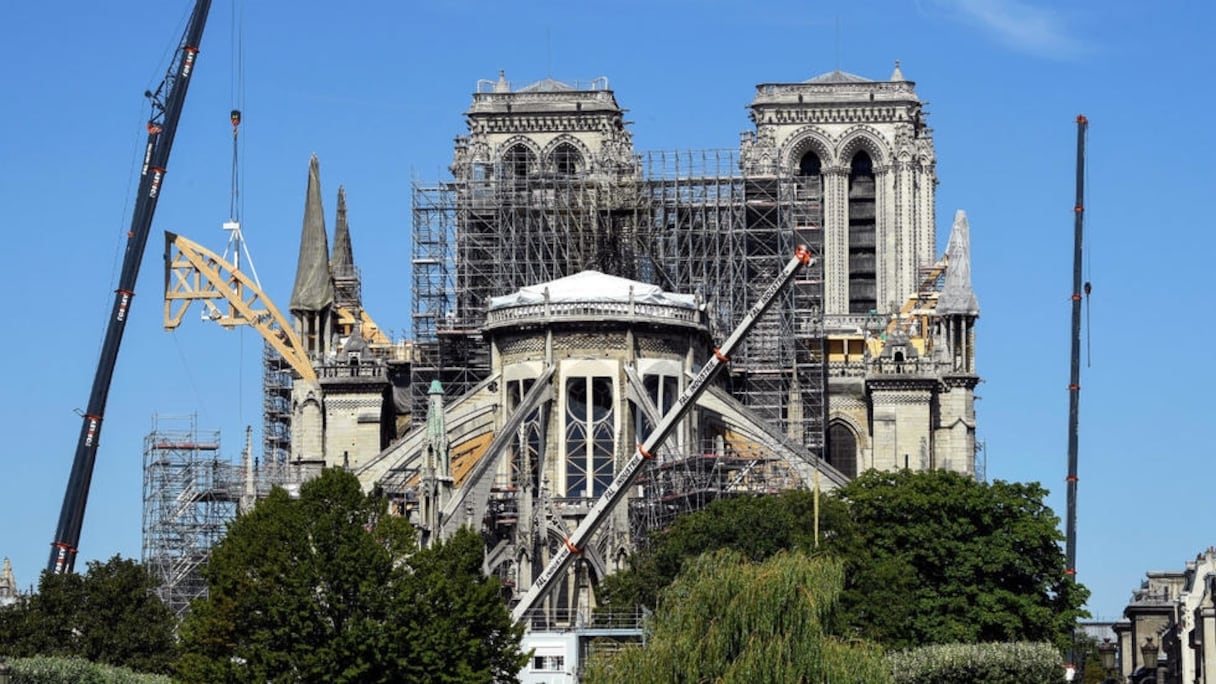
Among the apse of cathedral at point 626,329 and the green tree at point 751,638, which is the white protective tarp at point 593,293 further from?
the green tree at point 751,638

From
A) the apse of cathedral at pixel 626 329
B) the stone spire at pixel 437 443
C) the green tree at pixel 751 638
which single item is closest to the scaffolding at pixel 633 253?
the apse of cathedral at pixel 626 329

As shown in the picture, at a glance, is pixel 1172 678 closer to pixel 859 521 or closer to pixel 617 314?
pixel 859 521

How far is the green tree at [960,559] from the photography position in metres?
118

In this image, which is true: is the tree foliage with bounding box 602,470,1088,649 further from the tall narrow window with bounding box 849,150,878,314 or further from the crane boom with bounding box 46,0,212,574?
→ the tall narrow window with bounding box 849,150,878,314

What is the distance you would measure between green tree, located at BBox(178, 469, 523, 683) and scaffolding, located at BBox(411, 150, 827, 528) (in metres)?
53.8

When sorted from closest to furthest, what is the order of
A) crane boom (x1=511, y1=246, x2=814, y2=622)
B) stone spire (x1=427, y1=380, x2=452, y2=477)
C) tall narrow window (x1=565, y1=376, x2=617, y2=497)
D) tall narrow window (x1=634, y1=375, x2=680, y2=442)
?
1. crane boom (x1=511, y1=246, x2=814, y2=622)
2. stone spire (x1=427, y1=380, x2=452, y2=477)
3. tall narrow window (x1=565, y1=376, x2=617, y2=497)
4. tall narrow window (x1=634, y1=375, x2=680, y2=442)

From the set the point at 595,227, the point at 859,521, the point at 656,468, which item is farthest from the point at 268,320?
the point at 859,521

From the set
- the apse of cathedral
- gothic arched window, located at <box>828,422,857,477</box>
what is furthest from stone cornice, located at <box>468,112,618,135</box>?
gothic arched window, located at <box>828,422,857,477</box>

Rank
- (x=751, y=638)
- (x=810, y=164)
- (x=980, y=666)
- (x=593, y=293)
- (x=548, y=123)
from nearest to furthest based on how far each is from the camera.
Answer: (x=751, y=638)
(x=980, y=666)
(x=593, y=293)
(x=548, y=123)
(x=810, y=164)

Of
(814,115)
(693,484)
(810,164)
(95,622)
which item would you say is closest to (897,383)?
(693,484)

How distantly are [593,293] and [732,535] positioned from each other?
2448cm

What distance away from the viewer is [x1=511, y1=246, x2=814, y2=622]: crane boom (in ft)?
403

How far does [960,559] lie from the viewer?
122 meters

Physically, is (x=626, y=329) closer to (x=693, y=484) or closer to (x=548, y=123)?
(x=693, y=484)
